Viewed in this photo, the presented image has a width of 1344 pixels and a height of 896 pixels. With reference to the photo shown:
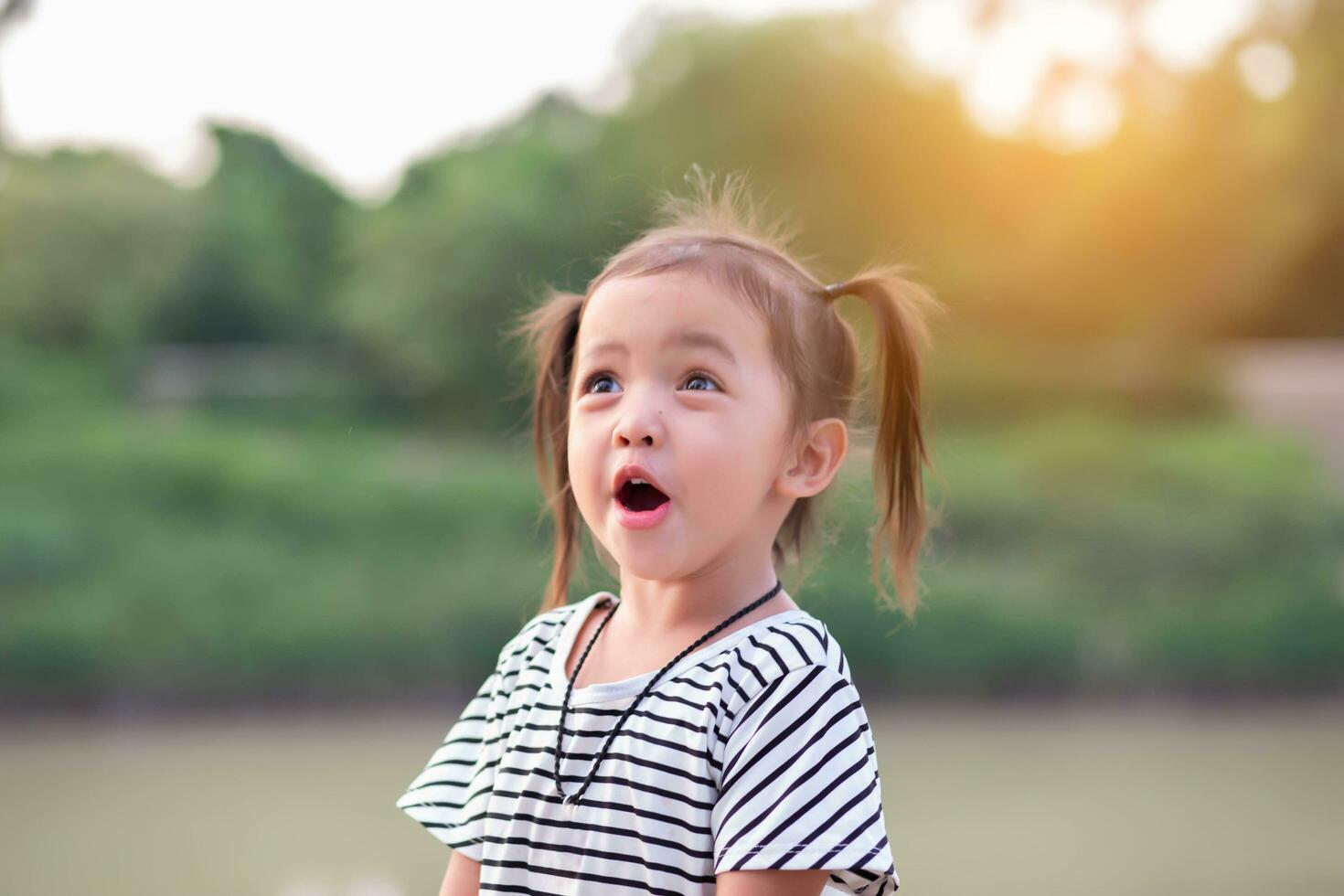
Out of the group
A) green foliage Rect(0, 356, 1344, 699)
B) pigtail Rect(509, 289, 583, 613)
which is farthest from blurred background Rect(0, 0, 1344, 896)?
pigtail Rect(509, 289, 583, 613)

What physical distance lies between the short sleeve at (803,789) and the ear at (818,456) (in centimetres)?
12

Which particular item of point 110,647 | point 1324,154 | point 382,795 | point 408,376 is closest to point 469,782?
point 382,795

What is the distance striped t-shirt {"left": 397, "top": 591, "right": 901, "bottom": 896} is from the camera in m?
0.72

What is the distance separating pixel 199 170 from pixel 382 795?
310cm

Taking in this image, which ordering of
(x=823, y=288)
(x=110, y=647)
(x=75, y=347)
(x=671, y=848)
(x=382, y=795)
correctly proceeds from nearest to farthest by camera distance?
(x=671, y=848)
(x=823, y=288)
(x=382, y=795)
(x=110, y=647)
(x=75, y=347)

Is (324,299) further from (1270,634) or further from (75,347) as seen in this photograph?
(1270,634)

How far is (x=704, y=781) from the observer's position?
0.74 m

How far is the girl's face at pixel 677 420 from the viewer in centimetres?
77

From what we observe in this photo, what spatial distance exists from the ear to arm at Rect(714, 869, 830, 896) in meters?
0.21

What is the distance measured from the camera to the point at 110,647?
4.46 m

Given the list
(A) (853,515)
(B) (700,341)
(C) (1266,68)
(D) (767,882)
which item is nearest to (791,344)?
(B) (700,341)

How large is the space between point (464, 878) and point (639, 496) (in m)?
0.25

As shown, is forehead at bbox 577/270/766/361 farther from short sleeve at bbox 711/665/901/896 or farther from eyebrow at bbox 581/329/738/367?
short sleeve at bbox 711/665/901/896

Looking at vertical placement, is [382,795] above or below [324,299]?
below
